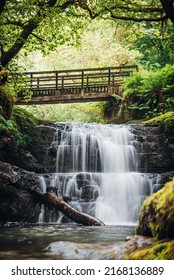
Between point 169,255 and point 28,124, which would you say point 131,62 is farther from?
point 169,255

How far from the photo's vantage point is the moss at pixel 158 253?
2.58 metres

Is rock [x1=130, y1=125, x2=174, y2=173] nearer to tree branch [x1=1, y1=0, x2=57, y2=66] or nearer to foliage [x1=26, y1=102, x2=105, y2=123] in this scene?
tree branch [x1=1, y1=0, x2=57, y2=66]

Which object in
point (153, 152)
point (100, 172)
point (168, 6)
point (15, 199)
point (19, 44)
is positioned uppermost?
point (19, 44)

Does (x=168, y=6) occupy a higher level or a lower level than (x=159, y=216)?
higher

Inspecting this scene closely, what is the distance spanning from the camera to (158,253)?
2.71 metres

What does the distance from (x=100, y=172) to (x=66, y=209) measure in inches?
165

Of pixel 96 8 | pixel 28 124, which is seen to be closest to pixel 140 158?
pixel 28 124

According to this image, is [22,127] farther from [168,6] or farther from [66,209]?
[168,6]

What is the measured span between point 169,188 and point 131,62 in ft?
64.2

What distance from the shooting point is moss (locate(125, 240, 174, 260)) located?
258 cm

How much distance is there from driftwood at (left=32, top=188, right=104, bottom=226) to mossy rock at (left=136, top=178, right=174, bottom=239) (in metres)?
3.56

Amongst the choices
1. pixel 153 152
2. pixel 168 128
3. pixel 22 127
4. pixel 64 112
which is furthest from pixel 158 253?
pixel 64 112

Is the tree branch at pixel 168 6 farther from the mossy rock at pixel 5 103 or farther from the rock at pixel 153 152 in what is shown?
the rock at pixel 153 152
